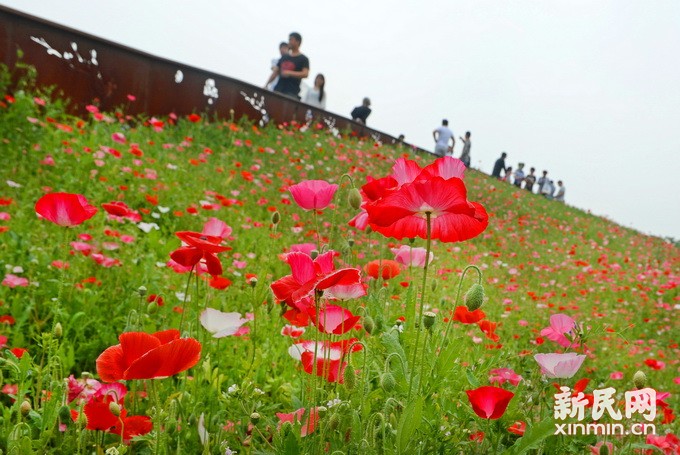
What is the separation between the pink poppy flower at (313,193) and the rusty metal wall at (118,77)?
5.26m

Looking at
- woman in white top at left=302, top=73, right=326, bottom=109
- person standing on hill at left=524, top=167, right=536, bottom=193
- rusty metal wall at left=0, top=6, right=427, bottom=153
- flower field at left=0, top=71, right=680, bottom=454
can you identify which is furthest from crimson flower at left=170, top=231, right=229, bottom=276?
person standing on hill at left=524, top=167, right=536, bottom=193

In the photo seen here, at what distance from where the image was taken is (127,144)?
5.26 metres

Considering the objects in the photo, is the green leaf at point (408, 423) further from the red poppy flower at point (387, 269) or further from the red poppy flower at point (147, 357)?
the red poppy flower at point (387, 269)

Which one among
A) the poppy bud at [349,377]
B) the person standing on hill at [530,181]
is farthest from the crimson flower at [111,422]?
the person standing on hill at [530,181]

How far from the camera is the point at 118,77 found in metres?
6.38

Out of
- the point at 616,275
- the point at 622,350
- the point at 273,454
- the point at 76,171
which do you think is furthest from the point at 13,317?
the point at 616,275

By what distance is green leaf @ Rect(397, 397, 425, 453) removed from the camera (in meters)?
0.87

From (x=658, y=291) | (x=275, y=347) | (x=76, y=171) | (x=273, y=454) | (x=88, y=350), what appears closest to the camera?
(x=273, y=454)

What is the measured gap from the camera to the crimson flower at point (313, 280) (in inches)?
37.4

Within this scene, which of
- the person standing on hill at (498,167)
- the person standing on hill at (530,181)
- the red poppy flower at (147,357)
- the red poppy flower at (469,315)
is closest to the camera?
the red poppy flower at (147,357)

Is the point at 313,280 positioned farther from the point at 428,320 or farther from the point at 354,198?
the point at 354,198

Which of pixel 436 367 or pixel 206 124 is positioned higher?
pixel 206 124

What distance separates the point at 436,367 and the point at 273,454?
408 mm

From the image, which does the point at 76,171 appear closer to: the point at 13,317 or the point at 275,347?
the point at 13,317
